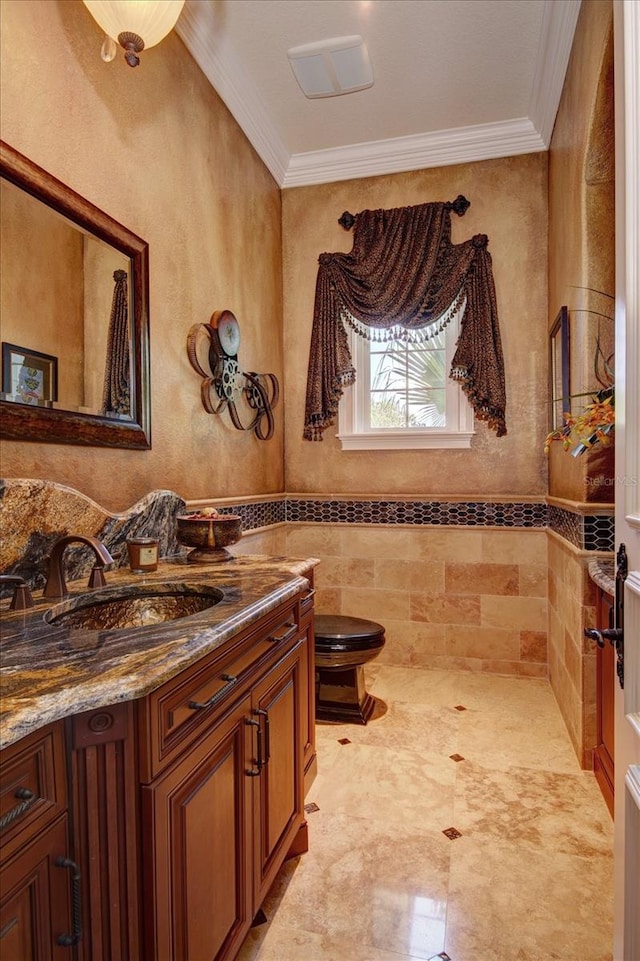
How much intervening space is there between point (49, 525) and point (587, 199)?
2389mm

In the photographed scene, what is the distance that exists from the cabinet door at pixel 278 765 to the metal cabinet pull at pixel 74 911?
0.53m

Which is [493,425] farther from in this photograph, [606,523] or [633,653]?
[633,653]

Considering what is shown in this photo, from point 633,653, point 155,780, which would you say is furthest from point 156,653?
point 633,653

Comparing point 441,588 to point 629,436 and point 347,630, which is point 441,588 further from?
point 629,436

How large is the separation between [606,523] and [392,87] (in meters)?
2.46

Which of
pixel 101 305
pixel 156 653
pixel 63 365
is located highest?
pixel 101 305

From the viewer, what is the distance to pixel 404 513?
11.0 ft

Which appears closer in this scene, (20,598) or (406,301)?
(20,598)

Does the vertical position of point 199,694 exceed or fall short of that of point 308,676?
it exceeds it

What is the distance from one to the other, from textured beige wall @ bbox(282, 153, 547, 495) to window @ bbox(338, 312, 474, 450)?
88mm

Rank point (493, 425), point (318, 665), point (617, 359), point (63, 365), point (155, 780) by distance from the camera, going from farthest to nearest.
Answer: point (493, 425)
point (318, 665)
point (63, 365)
point (617, 359)
point (155, 780)

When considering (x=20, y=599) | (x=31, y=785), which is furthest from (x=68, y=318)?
(x=31, y=785)

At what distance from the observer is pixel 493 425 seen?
10.5 ft

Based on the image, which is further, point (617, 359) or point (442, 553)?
point (442, 553)
